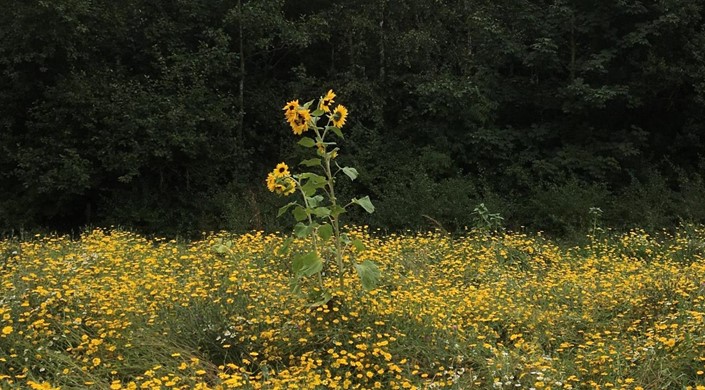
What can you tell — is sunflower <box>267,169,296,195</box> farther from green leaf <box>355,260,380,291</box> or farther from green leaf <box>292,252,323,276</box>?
green leaf <box>355,260,380,291</box>

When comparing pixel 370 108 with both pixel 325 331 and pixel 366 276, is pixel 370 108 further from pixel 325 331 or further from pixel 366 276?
pixel 325 331

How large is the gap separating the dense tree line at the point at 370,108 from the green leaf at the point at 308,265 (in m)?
7.59

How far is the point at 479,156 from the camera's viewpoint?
43.1 feet

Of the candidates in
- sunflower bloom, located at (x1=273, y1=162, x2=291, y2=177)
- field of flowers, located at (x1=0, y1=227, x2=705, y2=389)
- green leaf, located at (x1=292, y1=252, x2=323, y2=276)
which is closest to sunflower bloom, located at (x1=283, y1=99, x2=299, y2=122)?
sunflower bloom, located at (x1=273, y1=162, x2=291, y2=177)

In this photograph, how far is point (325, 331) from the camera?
3.59 metres

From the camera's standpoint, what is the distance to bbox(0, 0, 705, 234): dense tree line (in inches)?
466

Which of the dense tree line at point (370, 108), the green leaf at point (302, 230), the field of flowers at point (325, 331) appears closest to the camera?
the field of flowers at point (325, 331)

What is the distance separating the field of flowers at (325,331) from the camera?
3240 mm

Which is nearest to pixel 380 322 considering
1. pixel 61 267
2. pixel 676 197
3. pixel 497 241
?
pixel 61 267

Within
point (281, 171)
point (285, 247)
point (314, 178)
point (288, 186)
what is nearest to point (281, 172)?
point (281, 171)

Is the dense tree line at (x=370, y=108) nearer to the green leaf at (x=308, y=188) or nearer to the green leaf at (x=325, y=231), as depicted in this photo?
the green leaf at (x=308, y=188)

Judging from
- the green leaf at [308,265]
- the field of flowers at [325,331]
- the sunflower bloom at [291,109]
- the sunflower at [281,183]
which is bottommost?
the field of flowers at [325,331]

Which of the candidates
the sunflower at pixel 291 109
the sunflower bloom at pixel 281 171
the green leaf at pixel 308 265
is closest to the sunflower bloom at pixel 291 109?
the sunflower at pixel 291 109

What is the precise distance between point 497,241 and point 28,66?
10909 mm
